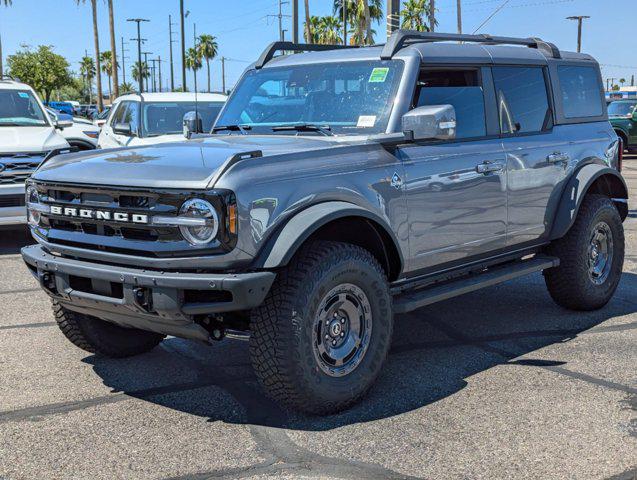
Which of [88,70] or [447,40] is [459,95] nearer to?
[447,40]

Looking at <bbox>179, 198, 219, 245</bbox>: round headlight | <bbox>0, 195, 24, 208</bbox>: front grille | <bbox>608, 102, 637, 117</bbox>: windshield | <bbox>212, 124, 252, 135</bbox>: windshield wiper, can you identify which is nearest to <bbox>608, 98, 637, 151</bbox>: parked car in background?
<bbox>608, 102, 637, 117</bbox>: windshield

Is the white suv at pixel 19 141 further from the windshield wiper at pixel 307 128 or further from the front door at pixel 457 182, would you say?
the front door at pixel 457 182

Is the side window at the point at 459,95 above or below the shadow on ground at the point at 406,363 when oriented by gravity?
above

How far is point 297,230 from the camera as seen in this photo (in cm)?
398

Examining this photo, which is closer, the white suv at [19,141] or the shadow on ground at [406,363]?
the shadow on ground at [406,363]

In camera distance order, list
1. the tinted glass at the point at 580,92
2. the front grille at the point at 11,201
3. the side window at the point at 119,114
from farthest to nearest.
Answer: the side window at the point at 119,114, the front grille at the point at 11,201, the tinted glass at the point at 580,92

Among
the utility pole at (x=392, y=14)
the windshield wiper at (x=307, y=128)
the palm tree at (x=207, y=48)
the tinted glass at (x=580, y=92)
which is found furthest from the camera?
the palm tree at (x=207, y=48)

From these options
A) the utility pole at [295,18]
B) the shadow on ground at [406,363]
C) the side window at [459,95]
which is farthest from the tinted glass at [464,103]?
the utility pole at [295,18]

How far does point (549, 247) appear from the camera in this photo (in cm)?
628

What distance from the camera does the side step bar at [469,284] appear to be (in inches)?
188

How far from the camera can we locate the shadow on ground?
4.41 metres

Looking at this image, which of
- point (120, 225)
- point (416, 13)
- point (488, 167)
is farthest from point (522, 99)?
point (416, 13)

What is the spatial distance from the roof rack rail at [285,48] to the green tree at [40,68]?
241ft

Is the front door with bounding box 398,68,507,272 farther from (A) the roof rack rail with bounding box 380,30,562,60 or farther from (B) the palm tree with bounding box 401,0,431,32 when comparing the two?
(B) the palm tree with bounding box 401,0,431,32
